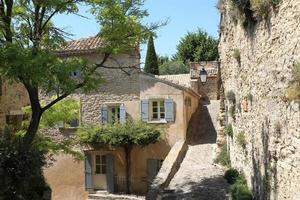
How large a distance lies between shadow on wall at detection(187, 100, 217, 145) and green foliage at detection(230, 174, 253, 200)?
888 cm

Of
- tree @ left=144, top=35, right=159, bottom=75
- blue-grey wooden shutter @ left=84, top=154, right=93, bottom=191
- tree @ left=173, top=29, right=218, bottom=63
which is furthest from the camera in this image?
tree @ left=173, top=29, right=218, bottom=63

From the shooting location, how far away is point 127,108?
2086 cm

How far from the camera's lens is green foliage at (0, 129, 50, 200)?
9.79 m

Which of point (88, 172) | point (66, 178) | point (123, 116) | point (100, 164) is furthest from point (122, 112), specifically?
point (66, 178)

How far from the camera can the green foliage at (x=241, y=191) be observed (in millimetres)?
9856

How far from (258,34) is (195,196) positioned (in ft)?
19.7

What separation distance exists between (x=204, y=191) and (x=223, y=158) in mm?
3354

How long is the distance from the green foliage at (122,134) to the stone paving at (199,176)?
2.06 meters

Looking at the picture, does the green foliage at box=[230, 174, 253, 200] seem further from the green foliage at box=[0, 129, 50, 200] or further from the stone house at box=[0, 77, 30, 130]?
A: the stone house at box=[0, 77, 30, 130]

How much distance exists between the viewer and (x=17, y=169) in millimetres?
9953

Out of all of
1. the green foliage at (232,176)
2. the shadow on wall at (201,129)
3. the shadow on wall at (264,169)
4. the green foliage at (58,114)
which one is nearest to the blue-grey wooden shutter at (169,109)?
the shadow on wall at (201,129)

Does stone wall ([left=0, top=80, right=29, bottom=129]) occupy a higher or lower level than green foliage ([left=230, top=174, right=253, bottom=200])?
higher

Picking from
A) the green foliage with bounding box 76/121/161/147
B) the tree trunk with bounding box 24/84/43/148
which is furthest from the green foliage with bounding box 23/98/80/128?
the green foliage with bounding box 76/121/161/147

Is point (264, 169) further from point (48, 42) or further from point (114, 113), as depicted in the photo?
point (114, 113)
